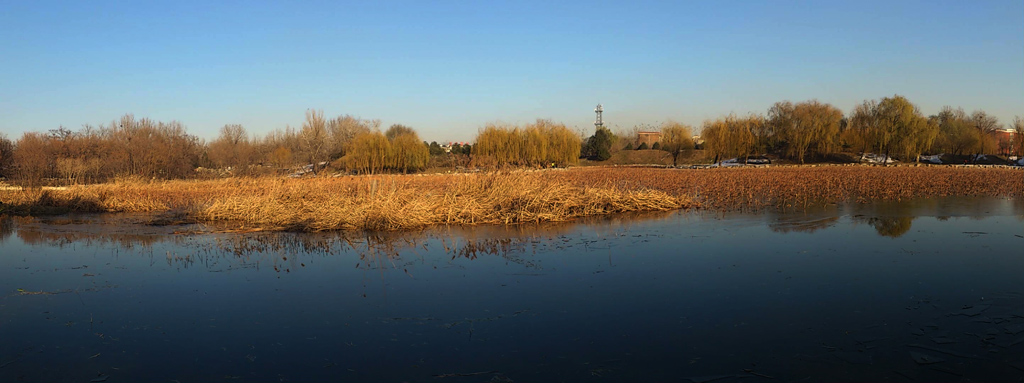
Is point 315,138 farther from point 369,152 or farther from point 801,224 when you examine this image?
point 801,224

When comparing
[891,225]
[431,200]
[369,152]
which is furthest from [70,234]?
[369,152]

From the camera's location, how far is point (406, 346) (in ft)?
20.1

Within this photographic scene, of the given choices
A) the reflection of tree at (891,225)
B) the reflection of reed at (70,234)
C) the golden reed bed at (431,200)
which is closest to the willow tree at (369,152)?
the golden reed bed at (431,200)

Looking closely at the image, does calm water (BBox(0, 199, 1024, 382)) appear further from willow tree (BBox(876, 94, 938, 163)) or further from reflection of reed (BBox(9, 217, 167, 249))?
willow tree (BBox(876, 94, 938, 163))

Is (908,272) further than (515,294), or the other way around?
(908,272)

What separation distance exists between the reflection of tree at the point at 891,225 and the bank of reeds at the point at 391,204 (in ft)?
16.0

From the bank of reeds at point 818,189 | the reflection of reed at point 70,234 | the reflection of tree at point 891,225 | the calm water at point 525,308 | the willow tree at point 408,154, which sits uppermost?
the willow tree at point 408,154

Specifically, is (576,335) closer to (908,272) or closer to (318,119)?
(908,272)

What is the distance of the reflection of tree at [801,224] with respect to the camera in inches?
528

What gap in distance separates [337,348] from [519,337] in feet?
5.40

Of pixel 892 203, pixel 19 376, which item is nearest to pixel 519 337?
pixel 19 376

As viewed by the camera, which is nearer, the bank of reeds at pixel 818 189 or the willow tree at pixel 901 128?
the bank of reeds at pixel 818 189

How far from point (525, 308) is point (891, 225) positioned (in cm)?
991

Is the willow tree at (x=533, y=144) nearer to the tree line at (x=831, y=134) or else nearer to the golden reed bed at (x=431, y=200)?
the tree line at (x=831, y=134)
